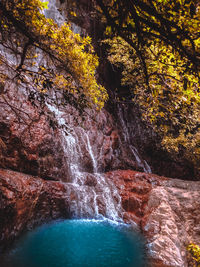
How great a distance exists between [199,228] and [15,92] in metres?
9.79

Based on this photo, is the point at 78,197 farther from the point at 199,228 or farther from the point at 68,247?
the point at 199,228

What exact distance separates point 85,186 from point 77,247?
3.05 metres

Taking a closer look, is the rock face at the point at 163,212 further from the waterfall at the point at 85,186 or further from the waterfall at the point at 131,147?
the waterfall at the point at 131,147

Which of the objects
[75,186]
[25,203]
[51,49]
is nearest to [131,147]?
[75,186]

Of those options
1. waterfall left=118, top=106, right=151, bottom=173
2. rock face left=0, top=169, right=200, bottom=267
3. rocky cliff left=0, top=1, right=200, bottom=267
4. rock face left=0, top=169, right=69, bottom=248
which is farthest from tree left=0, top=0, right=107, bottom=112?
waterfall left=118, top=106, right=151, bottom=173

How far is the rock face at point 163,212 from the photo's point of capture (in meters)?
5.26

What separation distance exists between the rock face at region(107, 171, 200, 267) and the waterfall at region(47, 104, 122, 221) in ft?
1.97

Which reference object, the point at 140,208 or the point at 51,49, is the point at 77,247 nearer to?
the point at 140,208

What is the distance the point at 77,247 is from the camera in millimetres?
5191

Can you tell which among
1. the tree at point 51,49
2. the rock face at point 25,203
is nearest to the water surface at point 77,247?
the rock face at point 25,203

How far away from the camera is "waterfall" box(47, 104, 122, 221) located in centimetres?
726

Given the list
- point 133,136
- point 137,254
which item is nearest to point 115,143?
point 133,136

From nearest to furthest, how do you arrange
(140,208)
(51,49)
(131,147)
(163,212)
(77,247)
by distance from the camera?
(51,49)
(77,247)
(163,212)
(140,208)
(131,147)

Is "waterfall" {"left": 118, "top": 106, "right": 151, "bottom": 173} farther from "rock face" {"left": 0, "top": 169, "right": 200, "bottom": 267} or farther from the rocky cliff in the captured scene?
"rock face" {"left": 0, "top": 169, "right": 200, "bottom": 267}
